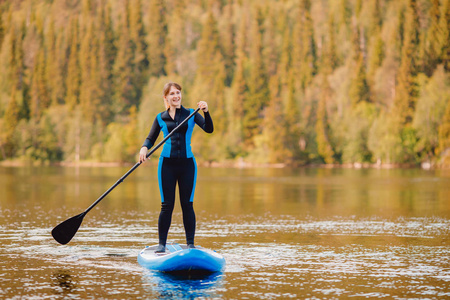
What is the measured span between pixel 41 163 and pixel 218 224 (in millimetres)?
100976

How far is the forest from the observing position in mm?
98188

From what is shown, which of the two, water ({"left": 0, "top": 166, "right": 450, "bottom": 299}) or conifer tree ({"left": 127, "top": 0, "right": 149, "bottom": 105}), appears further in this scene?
conifer tree ({"left": 127, "top": 0, "right": 149, "bottom": 105})

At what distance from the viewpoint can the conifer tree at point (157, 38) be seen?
145250 millimetres

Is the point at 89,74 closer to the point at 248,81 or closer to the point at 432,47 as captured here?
the point at 248,81

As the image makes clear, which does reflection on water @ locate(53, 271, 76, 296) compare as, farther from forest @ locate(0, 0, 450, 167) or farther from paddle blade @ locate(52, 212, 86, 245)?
forest @ locate(0, 0, 450, 167)

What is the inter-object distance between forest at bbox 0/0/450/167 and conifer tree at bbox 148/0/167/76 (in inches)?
8.7

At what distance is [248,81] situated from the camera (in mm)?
126375

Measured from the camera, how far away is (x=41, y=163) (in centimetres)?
11431

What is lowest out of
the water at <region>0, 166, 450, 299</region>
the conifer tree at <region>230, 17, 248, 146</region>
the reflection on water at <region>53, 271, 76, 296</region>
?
the water at <region>0, 166, 450, 299</region>

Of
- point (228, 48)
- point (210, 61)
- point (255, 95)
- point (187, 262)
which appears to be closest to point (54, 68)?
point (210, 61)

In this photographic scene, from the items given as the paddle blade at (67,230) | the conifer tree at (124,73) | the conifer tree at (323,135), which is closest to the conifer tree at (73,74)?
the conifer tree at (124,73)

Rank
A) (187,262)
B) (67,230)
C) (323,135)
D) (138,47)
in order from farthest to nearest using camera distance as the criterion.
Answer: (138,47)
(323,135)
(67,230)
(187,262)

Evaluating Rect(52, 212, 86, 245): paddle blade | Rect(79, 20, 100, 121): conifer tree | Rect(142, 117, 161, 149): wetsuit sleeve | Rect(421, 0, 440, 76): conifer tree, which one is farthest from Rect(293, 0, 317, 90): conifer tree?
Rect(142, 117, 161, 149): wetsuit sleeve

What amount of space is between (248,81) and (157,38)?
94.0 feet
